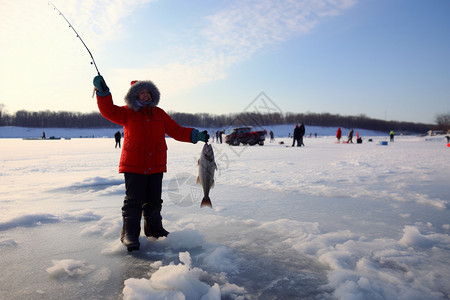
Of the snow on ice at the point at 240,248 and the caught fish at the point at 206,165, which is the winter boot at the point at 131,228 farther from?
the caught fish at the point at 206,165

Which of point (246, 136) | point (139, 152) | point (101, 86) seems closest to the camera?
point (101, 86)

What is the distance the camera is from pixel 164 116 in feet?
9.97

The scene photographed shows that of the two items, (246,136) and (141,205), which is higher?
(246,136)

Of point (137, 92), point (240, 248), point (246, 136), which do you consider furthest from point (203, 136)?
point (246, 136)

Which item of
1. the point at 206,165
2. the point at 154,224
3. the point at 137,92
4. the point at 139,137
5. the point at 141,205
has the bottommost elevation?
the point at 154,224

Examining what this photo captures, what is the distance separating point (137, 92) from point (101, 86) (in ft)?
1.17

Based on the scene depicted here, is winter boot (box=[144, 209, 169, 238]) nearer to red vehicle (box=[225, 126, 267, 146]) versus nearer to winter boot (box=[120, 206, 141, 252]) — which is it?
winter boot (box=[120, 206, 141, 252])

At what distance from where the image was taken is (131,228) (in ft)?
8.78

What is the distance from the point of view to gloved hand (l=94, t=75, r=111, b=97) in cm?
255

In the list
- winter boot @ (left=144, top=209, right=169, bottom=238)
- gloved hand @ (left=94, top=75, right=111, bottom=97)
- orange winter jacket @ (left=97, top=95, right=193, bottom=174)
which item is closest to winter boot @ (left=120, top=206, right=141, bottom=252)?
winter boot @ (left=144, top=209, right=169, bottom=238)

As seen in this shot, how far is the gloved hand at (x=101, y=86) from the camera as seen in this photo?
2551 millimetres

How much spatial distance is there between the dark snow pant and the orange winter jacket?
112mm

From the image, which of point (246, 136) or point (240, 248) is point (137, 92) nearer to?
point (240, 248)

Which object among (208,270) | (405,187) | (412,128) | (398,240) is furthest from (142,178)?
(412,128)
